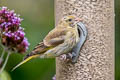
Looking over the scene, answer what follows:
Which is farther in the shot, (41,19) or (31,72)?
(41,19)

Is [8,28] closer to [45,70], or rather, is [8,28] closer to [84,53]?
[84,53]

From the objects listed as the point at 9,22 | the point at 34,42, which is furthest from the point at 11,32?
the point at 34,42

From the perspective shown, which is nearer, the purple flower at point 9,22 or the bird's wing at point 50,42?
the bird's wing at point 50,42

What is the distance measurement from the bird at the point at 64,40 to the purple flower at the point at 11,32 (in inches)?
18.1

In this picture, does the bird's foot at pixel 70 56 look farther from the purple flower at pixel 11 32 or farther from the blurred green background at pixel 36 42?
the blurred green background at pixel 36 42

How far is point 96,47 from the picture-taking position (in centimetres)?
532

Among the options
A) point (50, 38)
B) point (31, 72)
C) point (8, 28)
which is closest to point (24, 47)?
point (8, 28)

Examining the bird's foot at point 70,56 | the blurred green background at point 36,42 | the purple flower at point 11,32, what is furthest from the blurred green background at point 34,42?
the bird's foot at point 70,56

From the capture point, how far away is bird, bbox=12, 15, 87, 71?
521cm

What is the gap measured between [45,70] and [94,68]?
6.13ft

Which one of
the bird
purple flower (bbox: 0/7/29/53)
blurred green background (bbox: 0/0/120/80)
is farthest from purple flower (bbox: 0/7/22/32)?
blurred green background (bbox: 0/0/120/80)

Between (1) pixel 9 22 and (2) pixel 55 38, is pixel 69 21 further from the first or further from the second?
(1) pixel 9 22

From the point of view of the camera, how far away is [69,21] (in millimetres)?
5281

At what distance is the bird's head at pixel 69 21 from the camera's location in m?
5.25
